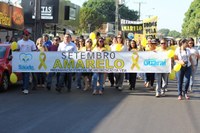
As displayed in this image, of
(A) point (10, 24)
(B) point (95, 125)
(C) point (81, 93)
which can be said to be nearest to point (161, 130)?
(B) point (95, 125)

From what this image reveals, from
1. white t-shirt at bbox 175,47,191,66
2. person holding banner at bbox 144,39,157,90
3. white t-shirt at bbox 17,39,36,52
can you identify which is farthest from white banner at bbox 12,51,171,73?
white t-shirt at bbox 175,47,191,66

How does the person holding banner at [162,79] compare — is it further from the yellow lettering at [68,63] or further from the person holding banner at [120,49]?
the yellow lettering at [68,63]

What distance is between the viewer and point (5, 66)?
13219 millimetres

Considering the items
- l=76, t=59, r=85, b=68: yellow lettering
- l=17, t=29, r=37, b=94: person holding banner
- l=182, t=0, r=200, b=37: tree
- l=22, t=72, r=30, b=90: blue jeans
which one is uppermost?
l=182, t=0, r=200, b=37: tree

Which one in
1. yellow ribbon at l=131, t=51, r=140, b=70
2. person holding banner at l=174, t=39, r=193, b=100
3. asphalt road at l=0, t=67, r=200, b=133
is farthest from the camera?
yellow ribbon at l=131, t=51, r=140, b=70

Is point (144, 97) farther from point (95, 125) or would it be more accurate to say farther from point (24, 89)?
point (95, 125)

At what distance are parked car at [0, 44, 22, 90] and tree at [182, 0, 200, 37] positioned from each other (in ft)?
229

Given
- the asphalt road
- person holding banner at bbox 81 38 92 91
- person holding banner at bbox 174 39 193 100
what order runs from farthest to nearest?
person holding banner at bbox 81 38 92 91
person holding banner at bbox 174 39 193 100
the asphalt road

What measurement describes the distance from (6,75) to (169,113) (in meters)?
5.79

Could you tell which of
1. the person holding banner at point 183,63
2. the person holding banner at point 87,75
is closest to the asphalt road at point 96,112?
the person holding banner at point 87,75

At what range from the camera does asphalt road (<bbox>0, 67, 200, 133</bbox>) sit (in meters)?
7.98

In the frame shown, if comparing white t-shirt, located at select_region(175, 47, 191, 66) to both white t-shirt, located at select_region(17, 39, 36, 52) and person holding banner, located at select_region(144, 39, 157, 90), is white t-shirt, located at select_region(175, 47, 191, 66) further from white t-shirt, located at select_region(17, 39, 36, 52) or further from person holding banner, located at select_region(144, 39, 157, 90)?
white t-shirt, located at select_region(17, 39, 36, 52)

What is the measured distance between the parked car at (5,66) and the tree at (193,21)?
6981 cm

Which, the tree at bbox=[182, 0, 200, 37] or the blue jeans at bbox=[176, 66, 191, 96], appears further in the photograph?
the tree at bbox=[182, 0, 200, 37]
